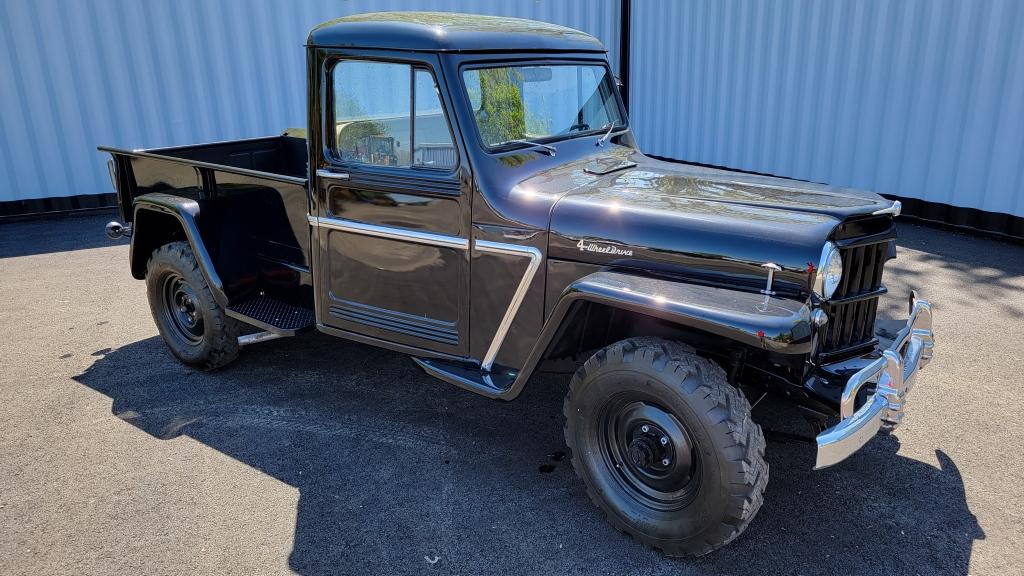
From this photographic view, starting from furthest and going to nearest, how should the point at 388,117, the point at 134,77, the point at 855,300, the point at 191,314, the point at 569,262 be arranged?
the point at 134,77
the point at 191,314
the point at 388,117
the point at 569,262
the point at 855,300

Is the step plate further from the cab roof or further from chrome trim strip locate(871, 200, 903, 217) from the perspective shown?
chrome trim strip locate(871, 200, 903, 217)

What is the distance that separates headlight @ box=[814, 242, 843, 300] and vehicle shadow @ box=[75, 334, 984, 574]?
1.03m

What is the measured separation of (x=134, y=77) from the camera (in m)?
8.68

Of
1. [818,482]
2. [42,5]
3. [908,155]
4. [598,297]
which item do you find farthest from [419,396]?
[42,5]

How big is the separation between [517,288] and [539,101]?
1032 mm

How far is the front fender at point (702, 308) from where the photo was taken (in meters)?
2.46

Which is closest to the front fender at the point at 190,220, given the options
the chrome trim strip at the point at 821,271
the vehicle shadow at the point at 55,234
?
the chrome trim strip at the point at 821,271

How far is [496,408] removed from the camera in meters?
4.05

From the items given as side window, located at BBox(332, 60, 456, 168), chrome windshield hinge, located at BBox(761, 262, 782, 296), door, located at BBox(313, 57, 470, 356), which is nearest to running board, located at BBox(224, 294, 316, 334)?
→ door, located at BBox(313, 57, 470, 356)

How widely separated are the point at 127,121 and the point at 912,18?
8879 mm

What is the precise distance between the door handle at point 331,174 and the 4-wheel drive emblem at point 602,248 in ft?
4.25

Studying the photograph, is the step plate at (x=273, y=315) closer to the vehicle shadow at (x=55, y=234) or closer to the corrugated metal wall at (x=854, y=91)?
the vehicle shadow at (x=55, y=234)

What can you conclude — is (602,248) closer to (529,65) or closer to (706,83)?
(529,65)

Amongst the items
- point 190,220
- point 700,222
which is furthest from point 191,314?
point 700,222
